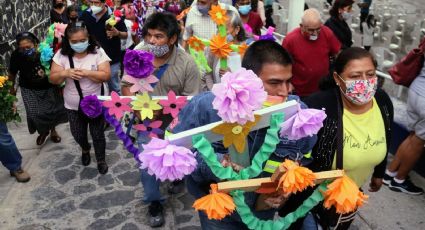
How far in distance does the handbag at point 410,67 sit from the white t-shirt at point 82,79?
2.99 m

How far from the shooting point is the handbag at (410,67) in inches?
157

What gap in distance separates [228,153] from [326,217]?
4.10 ft

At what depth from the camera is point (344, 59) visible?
2670 mm

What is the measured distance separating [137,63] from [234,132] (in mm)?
1514

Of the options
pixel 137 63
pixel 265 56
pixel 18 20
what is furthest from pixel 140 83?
pixel 18 20

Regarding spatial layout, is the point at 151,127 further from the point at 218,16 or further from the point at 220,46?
the point at 218,16

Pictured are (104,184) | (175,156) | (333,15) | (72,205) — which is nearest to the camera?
(175,156)

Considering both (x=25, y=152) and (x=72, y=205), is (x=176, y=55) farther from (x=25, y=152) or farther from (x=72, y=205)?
(x=25, y=152)

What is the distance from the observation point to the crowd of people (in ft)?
6.94

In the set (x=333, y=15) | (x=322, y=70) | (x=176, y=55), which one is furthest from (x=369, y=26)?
(x=176, y=55)

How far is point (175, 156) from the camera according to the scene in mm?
1622

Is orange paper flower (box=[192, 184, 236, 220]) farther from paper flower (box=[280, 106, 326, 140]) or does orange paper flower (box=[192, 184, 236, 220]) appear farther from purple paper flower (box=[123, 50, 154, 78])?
purple paper flower (box=[123, 50, 154, 78])

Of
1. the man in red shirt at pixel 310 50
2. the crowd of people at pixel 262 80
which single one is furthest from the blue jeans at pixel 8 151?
the man in red shirt at pixel 310 50

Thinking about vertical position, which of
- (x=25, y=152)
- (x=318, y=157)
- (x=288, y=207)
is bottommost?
(x=25, y=152)
